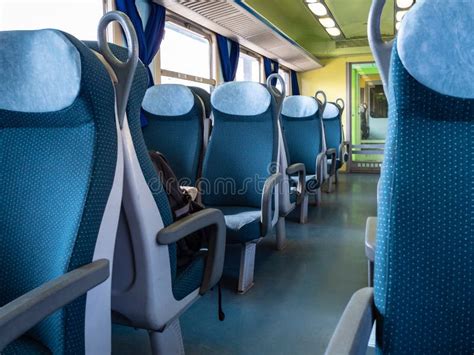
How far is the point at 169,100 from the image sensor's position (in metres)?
2.71

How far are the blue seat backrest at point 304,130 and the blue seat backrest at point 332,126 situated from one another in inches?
58.0

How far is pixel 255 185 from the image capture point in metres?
2.51

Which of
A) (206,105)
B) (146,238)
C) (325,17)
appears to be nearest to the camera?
(146,238)

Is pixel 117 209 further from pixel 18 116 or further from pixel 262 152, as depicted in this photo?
pixel 262 152

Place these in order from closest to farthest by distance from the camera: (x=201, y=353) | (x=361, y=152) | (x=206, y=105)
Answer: (x=201, y=353)
(x=206, y=105)
(x=361, y=152)

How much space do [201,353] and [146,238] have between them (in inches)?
29.7

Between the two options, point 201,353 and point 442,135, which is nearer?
point 442,135

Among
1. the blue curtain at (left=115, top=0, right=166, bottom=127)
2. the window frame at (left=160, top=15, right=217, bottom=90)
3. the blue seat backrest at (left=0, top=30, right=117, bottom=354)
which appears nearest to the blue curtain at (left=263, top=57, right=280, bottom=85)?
the window frame at (left=160, top=15, right=217, bottom=90)

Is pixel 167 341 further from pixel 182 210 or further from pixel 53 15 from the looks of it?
pixel 53 15

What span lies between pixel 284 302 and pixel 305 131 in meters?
2.36

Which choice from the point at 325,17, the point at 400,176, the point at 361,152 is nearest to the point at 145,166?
the point at 400,176

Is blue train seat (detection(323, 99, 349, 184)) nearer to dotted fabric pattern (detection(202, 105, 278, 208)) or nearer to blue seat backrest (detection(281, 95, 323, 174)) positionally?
blue seat backrest (detection(281, 95, 323, 174))

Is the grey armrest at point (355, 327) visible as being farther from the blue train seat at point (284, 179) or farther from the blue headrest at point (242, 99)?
the blue train seat at point (284, 179)

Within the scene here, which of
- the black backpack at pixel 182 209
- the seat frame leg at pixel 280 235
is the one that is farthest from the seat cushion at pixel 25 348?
the seat frame leg at pixel 280 235
